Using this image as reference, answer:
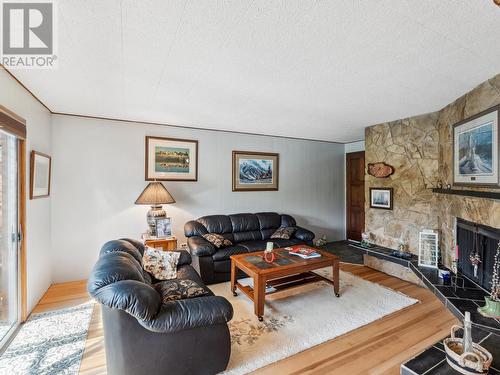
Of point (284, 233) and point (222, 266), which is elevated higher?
point (284, 233)

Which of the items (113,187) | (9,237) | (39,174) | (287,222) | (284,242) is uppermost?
(39,174)

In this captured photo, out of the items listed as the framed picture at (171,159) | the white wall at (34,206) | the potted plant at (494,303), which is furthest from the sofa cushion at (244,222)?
the potted plant at (494,303)

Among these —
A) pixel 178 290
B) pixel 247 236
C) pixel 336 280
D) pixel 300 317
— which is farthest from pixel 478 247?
pixel 178 290

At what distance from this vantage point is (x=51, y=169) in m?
3.46

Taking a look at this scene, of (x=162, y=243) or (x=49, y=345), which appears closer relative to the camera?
(x=49, y=345)

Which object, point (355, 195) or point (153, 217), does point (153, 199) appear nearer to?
point (153, 217)

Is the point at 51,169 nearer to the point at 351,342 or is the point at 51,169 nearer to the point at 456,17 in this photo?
the point at 351,342

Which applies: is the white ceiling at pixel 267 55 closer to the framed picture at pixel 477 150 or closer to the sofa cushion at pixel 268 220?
the framed picture at pixel 477 150

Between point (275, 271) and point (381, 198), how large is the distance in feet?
8.87

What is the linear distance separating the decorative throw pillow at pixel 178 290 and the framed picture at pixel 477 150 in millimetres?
3030

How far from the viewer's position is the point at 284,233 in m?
4.45

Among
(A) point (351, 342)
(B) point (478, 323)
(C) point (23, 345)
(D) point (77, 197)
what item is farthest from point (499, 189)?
(D) point (77, 197)

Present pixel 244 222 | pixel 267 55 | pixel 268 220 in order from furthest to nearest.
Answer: pixel 268 220, pixel 244 222, pixel 267 55

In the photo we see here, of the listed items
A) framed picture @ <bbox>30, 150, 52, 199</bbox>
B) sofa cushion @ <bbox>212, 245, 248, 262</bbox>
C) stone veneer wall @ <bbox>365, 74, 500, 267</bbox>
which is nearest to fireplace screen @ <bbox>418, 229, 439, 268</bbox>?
stone veneer wall @ <bbox>365, 74, 500, 267</bbox>
